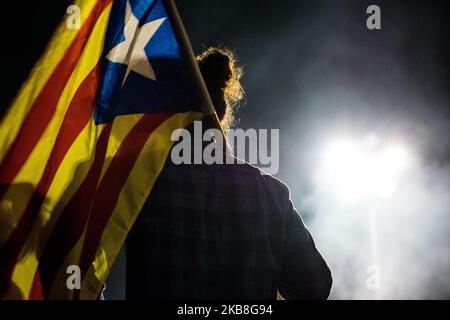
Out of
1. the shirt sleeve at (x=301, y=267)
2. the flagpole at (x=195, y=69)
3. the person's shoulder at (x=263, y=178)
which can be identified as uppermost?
the flagpole at (x=195, y=69)

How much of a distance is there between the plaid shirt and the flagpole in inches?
6.0

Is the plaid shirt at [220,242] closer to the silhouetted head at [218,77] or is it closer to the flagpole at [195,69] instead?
the flagpole at [195,69]

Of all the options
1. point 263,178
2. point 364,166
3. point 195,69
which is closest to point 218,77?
point 195,69

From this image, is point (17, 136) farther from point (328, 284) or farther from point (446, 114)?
point (446, 114)

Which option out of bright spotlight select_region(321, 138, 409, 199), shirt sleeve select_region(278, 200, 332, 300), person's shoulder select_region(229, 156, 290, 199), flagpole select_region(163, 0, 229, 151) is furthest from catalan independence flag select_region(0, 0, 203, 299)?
bright spotlight select_region(321, 138, 409, 199)

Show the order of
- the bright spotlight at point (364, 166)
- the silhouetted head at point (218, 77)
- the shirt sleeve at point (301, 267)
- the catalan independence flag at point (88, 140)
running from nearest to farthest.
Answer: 1. the catalan independence flag at point (88, 140)
2. the shirt sleeve at point (301, 267)
3. the silhouetted head at point (218, 77)
4. the bright spotlight at point (364, 166)

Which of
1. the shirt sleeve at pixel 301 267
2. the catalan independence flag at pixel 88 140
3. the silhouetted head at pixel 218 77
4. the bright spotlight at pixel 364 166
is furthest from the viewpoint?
the bright spotlight at pixel 364 166

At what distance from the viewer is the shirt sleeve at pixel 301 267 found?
1256 mm

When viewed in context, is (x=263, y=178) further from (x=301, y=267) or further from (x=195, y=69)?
(x=195, y=69)

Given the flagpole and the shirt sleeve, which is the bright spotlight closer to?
the shirt sleeve

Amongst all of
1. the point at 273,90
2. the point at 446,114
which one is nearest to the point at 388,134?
the point at 446,114

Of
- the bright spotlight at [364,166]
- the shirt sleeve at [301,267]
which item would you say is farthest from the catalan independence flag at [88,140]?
the bright spotlight at [364,166]

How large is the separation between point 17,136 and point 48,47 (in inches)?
12.7

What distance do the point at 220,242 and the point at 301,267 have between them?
0.27 meters
